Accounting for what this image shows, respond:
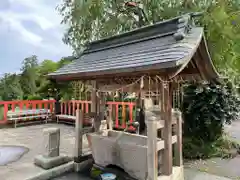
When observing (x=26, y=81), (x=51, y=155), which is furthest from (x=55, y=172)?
(x=26, y=81)

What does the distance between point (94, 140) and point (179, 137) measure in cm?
176

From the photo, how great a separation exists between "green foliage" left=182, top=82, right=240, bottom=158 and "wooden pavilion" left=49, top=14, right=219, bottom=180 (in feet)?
7.21

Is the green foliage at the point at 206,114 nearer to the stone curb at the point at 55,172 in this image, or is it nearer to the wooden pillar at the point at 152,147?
the wooden pillar at the point at 152,147

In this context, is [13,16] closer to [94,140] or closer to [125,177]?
[94,140]

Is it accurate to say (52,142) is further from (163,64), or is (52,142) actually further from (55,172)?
(163,64)

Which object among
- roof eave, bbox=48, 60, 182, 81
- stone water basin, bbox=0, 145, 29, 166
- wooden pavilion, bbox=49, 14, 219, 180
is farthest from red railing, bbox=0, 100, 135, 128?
stone water basin, bbox=0, 145, 29, 166

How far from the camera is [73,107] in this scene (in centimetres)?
A: 910

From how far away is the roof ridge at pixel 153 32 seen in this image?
10.1ft

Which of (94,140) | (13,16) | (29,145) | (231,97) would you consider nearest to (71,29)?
(13,16)

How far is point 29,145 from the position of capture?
5.78 m

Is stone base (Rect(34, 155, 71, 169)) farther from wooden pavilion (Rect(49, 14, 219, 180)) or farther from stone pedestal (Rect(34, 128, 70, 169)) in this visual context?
wooden pavilion (Rect(49, 14, 219, 180))

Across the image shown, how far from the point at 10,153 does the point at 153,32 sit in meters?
4.93

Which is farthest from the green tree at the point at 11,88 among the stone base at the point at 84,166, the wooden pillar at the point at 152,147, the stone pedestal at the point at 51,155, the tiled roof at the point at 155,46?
the wooden pillar at the point at 152,147

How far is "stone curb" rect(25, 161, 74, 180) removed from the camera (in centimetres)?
351
